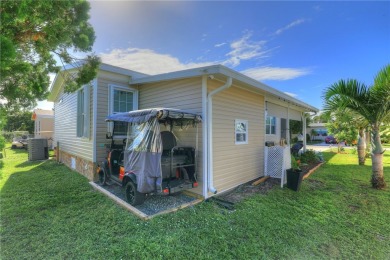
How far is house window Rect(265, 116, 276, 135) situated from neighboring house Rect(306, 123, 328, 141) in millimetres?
27053

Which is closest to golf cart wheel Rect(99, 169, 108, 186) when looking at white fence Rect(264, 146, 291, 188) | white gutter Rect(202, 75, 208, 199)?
white gutter Rect(202, 75, 208, 199)

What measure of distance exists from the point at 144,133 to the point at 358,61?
11.6 metres

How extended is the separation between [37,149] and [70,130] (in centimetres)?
408

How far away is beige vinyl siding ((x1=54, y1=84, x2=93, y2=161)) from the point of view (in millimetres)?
6586

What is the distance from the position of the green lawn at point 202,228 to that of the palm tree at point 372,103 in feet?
3.47

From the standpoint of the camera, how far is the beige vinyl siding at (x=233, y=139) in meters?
5.12

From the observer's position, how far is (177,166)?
4426 millimetres

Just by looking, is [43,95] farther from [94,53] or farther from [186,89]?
[186,89]

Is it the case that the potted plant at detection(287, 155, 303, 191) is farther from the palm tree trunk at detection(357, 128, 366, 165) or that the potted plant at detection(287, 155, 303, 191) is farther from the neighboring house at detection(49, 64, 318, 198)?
the palm tree trunk at detection(357, 128, 366, 165)

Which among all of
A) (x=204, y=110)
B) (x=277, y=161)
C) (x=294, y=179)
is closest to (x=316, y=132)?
(x=277, y=161)

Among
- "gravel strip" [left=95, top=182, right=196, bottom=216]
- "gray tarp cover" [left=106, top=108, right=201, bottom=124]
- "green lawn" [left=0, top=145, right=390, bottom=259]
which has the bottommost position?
"green lawn" [left=0, top=145, right=390, bottom=259]

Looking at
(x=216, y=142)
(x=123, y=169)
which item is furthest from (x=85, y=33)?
(x=216, y=142)

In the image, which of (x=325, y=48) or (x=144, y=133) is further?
(x=325, y=48)

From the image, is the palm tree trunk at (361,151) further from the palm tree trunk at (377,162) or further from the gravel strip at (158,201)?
the gravel strip at (158,201)
